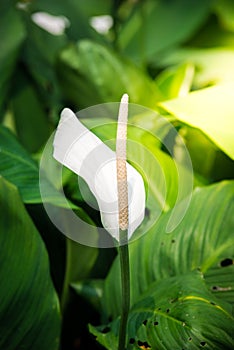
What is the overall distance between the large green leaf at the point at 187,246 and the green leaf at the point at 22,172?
0.14m

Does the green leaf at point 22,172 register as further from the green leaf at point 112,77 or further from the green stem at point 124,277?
the green leaf at point 112,77

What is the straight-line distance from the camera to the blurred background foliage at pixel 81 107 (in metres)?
0.67

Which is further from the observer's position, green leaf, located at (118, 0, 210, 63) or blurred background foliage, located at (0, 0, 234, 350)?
green leaf, located at (118, 0, 210, 63)

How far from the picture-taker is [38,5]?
1456 mm

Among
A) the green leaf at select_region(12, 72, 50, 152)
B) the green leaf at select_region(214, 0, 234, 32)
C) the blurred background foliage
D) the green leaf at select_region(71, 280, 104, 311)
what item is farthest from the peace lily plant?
the green leaf at select_region(214, 0, 234, 32)

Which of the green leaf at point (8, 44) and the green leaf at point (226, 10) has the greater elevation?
the green leaf at point (226, 10)

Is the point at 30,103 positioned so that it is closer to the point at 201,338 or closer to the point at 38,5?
the point at 38,5

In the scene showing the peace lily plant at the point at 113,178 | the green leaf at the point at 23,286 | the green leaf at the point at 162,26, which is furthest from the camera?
the green leaf at the point at 162,26

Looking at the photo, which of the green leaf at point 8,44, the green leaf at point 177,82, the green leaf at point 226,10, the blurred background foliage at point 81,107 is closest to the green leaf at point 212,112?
the blurred background foliage at point 81,107

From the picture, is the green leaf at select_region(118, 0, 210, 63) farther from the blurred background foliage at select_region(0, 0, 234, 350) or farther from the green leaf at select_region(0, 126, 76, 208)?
the green leaf at select_region(0, 126, 76, 208)

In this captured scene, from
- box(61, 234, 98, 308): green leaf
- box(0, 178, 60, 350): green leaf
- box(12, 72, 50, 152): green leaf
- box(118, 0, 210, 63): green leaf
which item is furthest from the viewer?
box(118, 0, 210, 63): green leaf

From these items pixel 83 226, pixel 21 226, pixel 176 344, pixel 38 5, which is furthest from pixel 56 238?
pixel 38 5

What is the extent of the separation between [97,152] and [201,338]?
0.65 ft

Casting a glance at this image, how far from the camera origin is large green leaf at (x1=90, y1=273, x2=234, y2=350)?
0.56m
